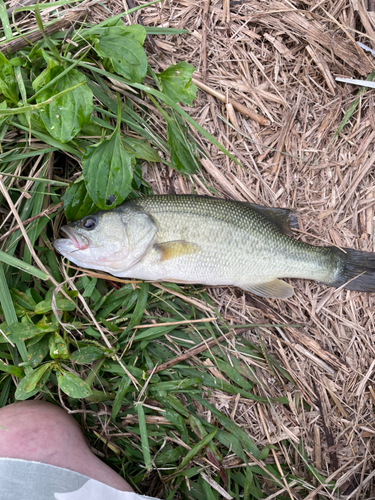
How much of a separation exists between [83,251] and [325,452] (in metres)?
2.79

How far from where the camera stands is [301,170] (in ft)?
11.1

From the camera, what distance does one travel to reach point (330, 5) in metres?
3.32

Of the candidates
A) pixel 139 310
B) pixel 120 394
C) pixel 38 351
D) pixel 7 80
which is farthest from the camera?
pixel 139 310

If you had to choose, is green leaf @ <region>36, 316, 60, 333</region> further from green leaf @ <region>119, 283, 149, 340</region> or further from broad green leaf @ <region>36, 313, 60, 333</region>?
green leaf @ <region>119, 283, 149, 340</region>

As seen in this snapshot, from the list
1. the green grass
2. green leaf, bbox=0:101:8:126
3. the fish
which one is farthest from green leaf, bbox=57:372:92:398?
green leaf, bbox=0:101:8:126

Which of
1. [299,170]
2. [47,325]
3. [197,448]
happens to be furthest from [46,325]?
[299,170]

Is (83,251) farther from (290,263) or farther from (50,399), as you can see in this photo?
(290,263)

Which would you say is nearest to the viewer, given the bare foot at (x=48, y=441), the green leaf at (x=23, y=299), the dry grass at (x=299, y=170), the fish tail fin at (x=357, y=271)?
the bare foot at (x=48, y=441)

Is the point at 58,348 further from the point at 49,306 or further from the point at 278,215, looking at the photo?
the point at 278,215

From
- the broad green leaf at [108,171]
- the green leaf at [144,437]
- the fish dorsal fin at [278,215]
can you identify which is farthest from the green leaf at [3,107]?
the green leaf at [144,437]

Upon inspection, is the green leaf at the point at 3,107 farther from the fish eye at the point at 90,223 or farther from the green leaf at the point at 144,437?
the green leaf at the point at 144,437

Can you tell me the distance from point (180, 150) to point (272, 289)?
4.81ft

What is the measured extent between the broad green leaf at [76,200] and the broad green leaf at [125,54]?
93 cm

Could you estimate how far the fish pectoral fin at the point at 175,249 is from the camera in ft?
9.36
